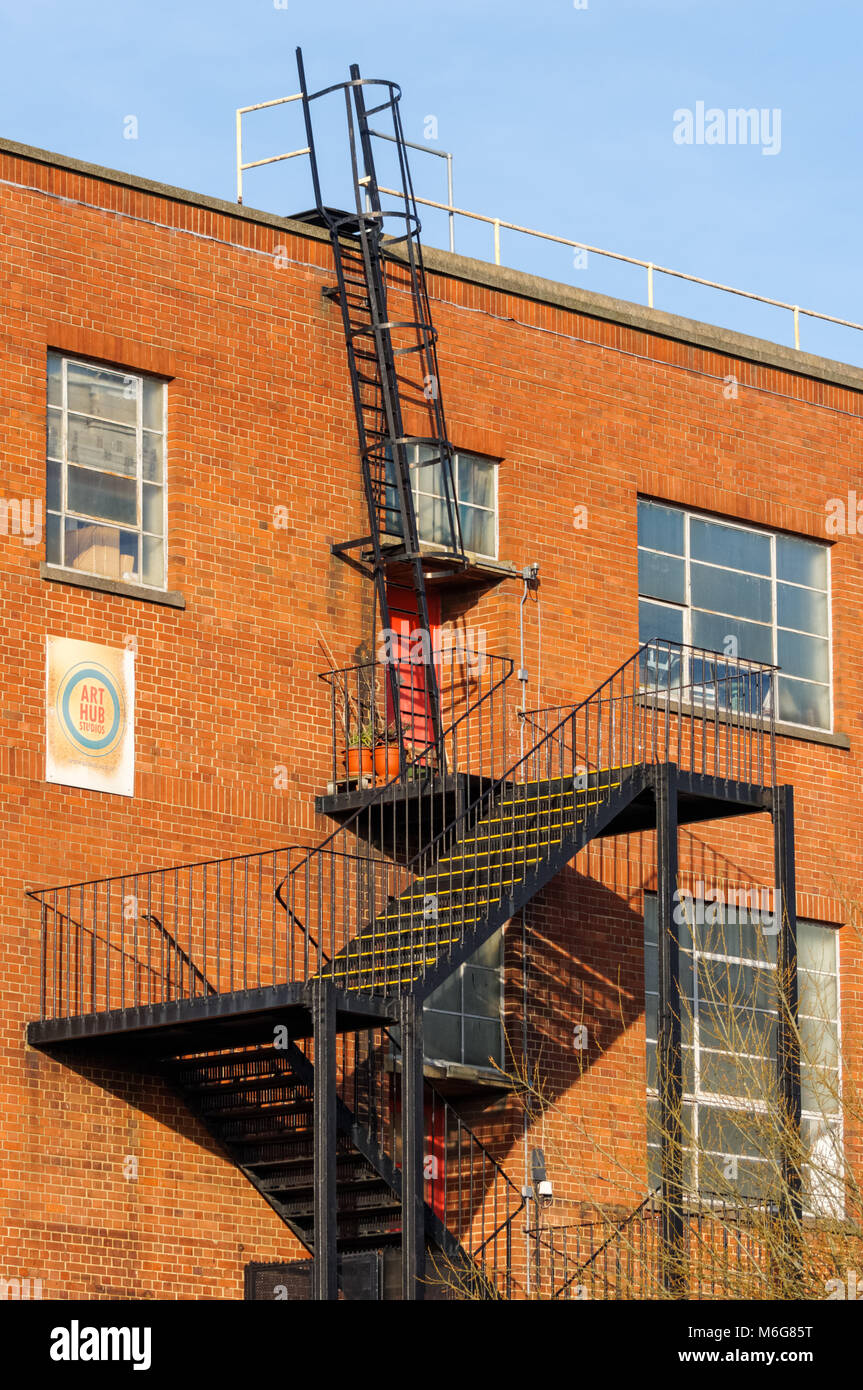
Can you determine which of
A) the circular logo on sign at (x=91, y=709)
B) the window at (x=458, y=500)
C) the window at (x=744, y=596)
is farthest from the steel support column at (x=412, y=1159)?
the window at (x=744, y=596)

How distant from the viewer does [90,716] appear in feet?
68.1

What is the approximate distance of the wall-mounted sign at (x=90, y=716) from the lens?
2047 cm

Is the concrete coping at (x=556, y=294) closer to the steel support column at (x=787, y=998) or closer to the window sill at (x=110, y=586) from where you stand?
the window sill at (x=110, y=586)

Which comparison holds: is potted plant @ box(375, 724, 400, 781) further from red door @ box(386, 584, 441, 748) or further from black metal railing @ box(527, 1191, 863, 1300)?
black metal railing @ box(527, 1191, 863, 1300)

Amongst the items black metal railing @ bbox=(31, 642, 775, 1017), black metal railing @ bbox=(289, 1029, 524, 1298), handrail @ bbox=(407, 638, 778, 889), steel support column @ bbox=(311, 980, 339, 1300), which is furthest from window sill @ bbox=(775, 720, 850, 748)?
steel support column @ bbox=(311, 980, 339, 1300)

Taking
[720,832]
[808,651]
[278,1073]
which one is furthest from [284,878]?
[808,651]

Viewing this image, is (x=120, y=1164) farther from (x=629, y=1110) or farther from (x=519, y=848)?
(x=629, y=1110)

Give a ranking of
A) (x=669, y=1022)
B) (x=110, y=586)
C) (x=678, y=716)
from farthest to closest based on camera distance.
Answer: (x=678, y=716) < (x=110, y=586) < (x=669, y=1022)

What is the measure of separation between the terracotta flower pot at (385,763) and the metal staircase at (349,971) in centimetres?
23

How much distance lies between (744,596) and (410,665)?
4.46 m

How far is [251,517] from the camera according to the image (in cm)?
2220

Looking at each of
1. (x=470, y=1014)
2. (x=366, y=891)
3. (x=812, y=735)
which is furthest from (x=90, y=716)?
(x=812, y=735)

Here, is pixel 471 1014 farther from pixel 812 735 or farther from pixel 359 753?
pixel 812 735

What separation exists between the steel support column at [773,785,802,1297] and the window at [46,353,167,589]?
575 centimetres
